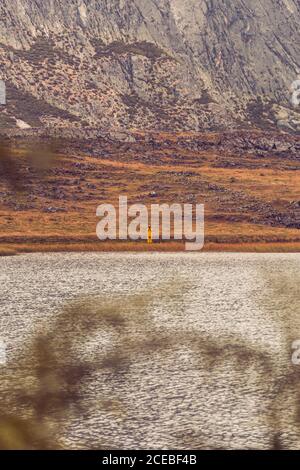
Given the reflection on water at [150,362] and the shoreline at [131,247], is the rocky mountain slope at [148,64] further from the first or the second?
the reflection on water at [150,362]

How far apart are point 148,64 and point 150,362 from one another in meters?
150

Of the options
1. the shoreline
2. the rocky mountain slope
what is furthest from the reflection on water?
the rocky mountain slope

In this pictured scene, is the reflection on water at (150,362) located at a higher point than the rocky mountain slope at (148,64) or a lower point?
lower

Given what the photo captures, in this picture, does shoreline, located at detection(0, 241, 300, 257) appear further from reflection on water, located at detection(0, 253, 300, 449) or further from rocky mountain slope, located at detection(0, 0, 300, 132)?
rocky mountain slope, located at detection(0, 0, 300, 132)

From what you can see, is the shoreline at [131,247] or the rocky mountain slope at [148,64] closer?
the shoreline at [131,247]

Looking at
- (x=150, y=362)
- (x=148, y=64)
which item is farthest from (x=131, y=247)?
(x=148, y=64)

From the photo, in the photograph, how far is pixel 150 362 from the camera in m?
19.8

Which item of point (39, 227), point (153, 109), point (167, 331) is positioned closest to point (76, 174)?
point (39, 227)

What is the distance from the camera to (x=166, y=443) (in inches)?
529

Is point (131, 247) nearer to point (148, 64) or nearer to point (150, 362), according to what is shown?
point (150, 362)

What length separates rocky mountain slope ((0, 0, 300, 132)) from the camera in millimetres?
147125

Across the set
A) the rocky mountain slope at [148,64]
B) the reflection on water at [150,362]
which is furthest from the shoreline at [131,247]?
the rocky mountain slope at [148,64]

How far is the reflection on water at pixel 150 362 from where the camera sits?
47.1 feet

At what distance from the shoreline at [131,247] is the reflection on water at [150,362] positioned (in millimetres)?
18501
